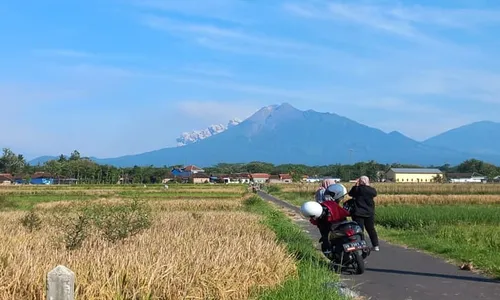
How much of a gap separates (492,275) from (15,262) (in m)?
7.24

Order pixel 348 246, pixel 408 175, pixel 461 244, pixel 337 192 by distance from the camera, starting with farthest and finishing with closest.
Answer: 1. pixel 408 175
2. pixel 461 244
3. pixel 337 192
4. pixel 348 246

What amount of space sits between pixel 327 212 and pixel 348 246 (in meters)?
0.71

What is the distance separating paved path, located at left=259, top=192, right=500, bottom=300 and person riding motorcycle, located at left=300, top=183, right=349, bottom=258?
0.95 m

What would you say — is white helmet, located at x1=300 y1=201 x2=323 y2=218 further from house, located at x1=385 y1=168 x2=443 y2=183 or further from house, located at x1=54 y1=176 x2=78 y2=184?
house, located at x1=385 y1=168 x2=443 y2=183

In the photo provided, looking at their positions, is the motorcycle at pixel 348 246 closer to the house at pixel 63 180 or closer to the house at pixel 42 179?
the house at pixel 63 180

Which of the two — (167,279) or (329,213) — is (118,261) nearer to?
(167,279)

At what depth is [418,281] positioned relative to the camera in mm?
9305

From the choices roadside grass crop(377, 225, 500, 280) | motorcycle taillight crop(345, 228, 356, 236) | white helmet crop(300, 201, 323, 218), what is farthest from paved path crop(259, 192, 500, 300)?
white helmet crop(300, 201, 323, 218)

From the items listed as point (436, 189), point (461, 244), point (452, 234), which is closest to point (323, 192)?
point (461, 244)

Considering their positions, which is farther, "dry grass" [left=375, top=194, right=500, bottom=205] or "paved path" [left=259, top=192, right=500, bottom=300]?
"dry grass" [left=375, top=194, right=500, bottom=205]

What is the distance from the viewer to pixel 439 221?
25.7 metres

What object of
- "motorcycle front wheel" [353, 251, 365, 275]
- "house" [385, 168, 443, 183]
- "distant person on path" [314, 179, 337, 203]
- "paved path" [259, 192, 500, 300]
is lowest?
"paved path" [259, 192, 500, 300]

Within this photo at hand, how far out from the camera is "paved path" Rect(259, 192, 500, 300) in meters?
Answer: 8.16

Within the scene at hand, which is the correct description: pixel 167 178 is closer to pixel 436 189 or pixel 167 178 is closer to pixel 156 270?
pixel 436 189
